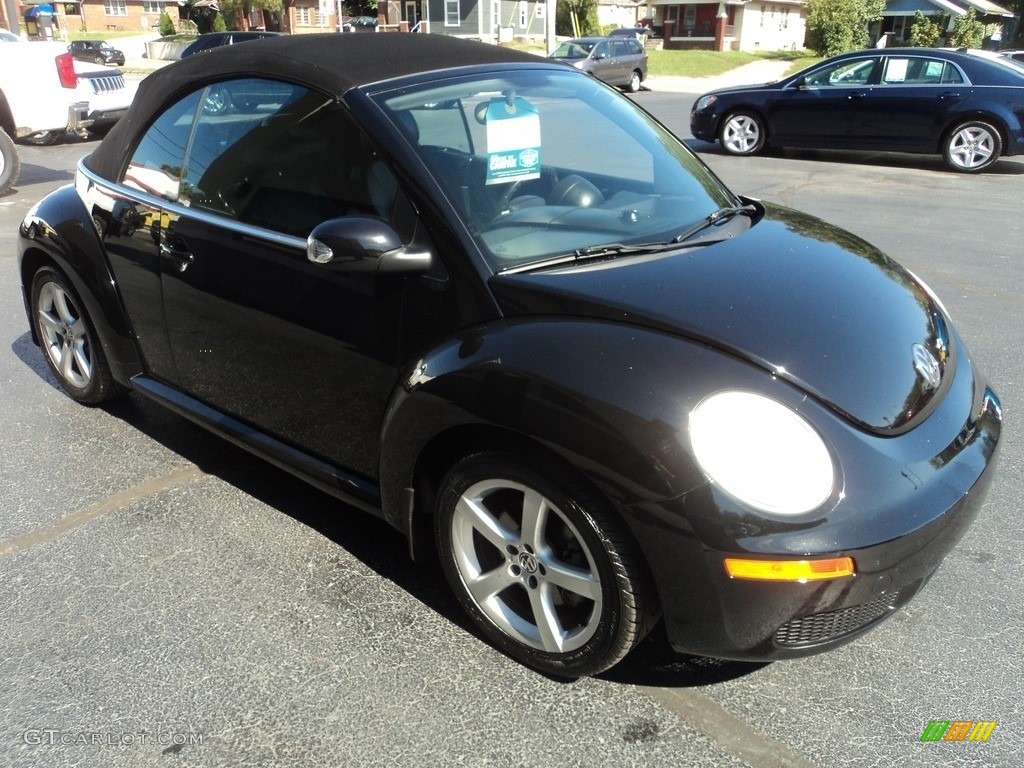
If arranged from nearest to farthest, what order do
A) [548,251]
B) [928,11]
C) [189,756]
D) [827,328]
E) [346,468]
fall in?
[189,756] < [827,328] < [548,251] < [346,468] < [928,11]

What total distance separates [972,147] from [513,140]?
34.1ft

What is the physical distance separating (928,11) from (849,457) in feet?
193

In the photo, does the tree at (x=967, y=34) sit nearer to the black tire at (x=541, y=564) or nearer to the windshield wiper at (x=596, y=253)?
the windshield wiper at (x=596, y=253)

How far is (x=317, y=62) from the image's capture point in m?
2.99

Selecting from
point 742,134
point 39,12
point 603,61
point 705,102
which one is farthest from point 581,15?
point 742,134

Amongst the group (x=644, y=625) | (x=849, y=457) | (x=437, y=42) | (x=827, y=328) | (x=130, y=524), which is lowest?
(x=130, y=524)

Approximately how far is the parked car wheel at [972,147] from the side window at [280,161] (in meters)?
10.7

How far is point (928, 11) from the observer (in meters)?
51.8

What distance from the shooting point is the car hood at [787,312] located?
2.35m

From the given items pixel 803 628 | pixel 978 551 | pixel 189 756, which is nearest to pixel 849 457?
pixel 803 628

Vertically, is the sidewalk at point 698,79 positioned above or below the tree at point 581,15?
below

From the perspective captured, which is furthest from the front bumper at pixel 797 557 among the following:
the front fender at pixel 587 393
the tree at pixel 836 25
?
the tree at pixel 836 25

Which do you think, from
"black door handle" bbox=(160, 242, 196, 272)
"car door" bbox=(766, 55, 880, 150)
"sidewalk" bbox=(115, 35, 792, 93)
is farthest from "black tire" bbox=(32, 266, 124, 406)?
"sidewalk" bbox=(115, 35, 792, 93)

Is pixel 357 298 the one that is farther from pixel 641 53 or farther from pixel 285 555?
pixel 641 53
